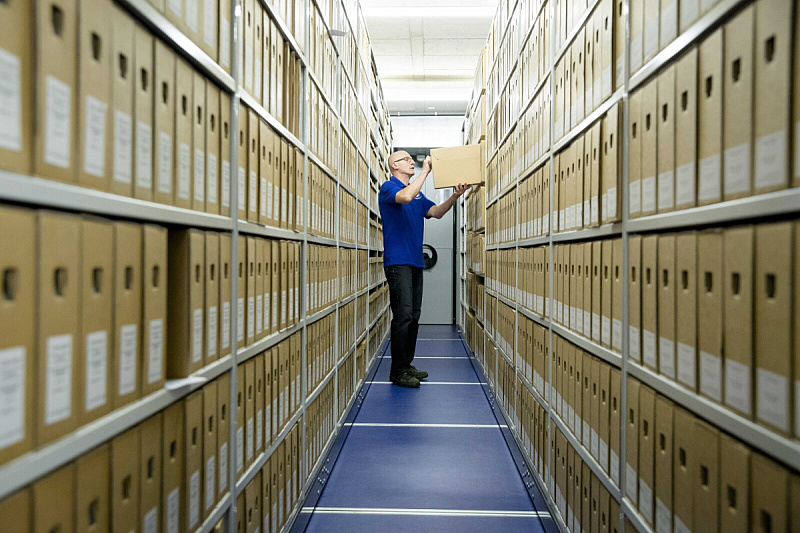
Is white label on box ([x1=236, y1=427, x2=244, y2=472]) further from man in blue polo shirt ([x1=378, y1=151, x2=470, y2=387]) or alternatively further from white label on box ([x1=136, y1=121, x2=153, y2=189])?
man in blue polo shirt ([x1=378, y1=151, x2=470, y2=387])

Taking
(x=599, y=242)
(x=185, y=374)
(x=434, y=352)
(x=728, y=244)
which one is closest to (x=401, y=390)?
(x=434, y=352)

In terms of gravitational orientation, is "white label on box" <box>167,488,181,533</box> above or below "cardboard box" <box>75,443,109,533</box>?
below

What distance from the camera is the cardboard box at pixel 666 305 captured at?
1.10 metres

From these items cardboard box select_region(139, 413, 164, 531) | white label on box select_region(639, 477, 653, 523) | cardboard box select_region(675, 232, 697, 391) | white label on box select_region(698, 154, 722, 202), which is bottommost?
white label on box select_region(639, 477, 653, 523)

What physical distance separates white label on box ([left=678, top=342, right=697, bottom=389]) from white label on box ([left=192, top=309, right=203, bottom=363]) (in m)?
0.93

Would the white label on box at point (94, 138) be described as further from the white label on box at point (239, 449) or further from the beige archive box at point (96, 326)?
the white label on box at point (239, 449)

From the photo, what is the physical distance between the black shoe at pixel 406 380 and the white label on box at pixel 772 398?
3.36 m

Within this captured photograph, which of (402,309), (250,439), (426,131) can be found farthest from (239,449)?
(426,131)

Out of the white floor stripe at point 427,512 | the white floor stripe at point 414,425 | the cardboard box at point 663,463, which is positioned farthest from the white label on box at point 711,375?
the white floor stripe at point 414,425

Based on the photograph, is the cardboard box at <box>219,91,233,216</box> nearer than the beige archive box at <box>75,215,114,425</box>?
No

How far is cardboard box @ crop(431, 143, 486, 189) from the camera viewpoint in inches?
160

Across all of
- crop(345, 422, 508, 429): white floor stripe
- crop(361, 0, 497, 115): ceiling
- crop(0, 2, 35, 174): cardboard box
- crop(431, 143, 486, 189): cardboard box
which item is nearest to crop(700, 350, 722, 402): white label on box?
crop(0, 2, 35, 174): cardboard box

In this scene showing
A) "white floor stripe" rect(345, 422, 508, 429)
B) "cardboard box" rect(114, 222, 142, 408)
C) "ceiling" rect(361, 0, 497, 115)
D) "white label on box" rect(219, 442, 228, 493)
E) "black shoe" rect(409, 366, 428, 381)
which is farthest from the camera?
"ceiling" rect(361, 0, 497, 115)

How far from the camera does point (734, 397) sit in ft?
2.93
